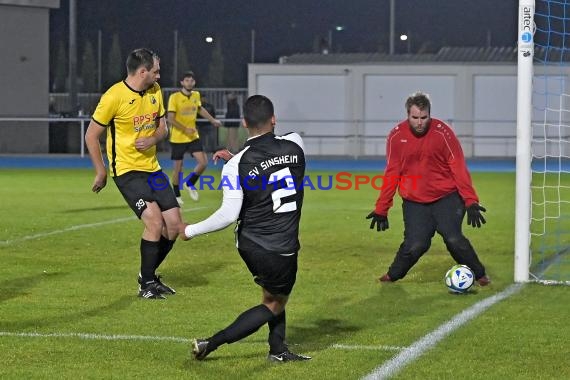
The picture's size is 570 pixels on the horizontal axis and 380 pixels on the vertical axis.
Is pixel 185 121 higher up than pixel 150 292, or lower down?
higher up

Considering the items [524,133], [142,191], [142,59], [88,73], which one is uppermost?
[88,73]

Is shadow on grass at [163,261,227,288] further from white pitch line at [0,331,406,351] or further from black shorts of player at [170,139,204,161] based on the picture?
black shorts of player at [170,139,204,161]

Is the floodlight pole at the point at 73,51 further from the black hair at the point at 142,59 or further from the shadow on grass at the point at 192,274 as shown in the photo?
the black hair at the point at 142,59

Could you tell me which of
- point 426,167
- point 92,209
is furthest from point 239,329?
point 92,209

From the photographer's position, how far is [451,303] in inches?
365

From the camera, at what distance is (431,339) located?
25.3 feet

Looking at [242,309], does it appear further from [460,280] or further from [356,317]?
[460,280]

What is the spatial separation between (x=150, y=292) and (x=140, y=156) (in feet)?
3.64

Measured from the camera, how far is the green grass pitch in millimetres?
6875

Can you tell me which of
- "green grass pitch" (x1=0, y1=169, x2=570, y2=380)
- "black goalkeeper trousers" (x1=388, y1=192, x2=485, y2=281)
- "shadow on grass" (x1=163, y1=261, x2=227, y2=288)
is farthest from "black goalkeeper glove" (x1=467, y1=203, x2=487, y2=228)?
"shadow on grass" (x1=163, y1=261, x2=227, y2=288)

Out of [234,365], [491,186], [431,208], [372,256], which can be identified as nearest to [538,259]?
[372,256]

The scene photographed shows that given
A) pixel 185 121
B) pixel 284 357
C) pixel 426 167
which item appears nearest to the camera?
pixel 284 357

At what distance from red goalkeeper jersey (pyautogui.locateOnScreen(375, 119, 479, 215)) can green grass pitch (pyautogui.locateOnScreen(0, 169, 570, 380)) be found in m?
0.79

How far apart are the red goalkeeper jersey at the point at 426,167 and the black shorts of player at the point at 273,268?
3.24 m
